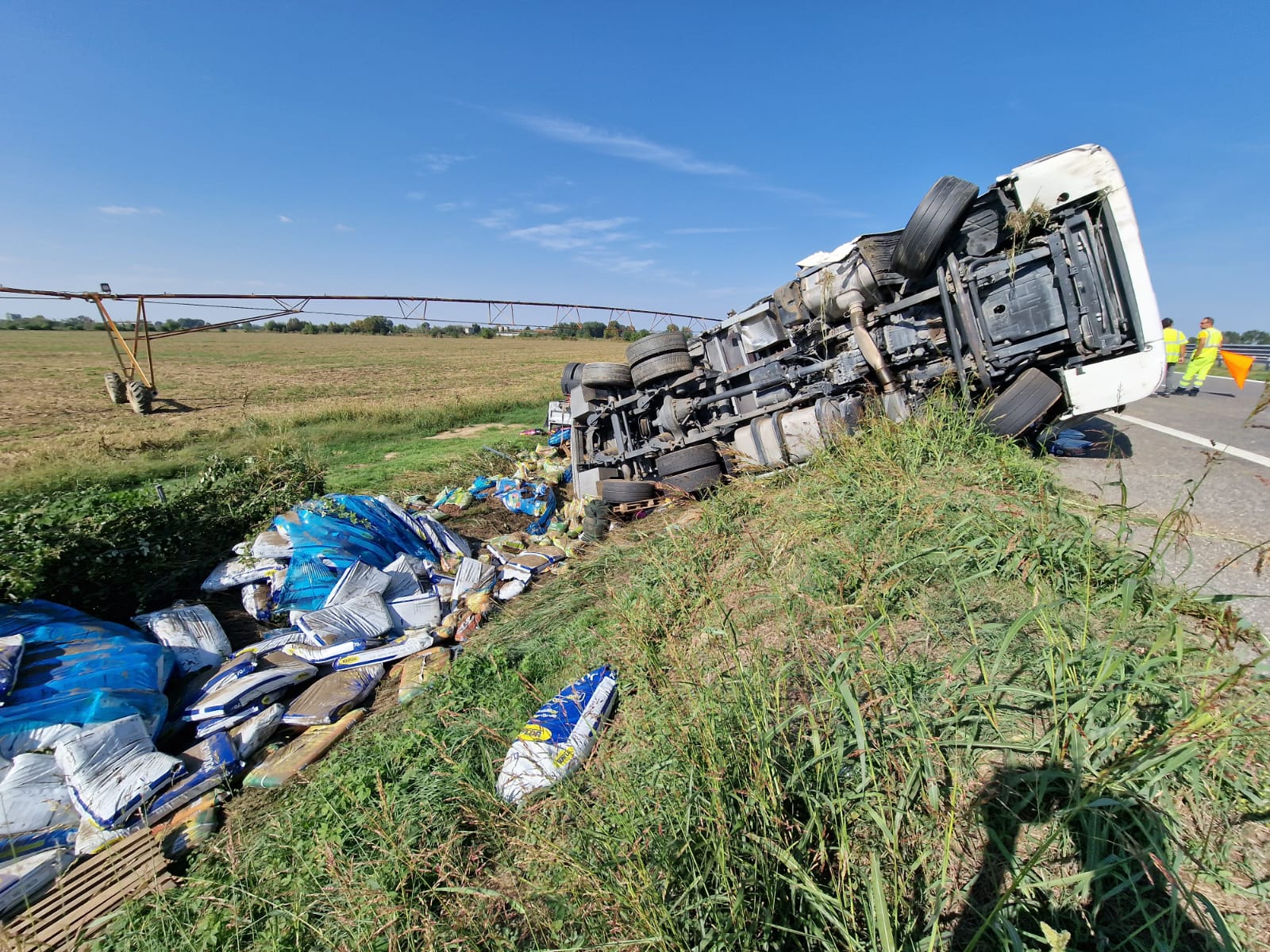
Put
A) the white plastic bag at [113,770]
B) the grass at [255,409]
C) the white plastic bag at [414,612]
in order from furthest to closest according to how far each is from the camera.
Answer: the grass at [255,409] → the white plastic bag at [414,612] → the white plastic bag at [113,770]

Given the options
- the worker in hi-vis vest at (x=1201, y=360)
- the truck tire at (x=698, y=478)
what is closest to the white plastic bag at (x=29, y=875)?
the truck tire at (x=698, y=478)

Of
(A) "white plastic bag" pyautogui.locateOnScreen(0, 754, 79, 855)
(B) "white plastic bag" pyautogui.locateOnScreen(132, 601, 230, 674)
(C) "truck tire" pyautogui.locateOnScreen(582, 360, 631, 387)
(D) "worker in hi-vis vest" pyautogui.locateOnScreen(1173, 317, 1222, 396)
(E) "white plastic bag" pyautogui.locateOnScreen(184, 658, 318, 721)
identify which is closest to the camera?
(A) "white plastic bag" pyautogui.locateOnScreen(0, 754, 79, 855)

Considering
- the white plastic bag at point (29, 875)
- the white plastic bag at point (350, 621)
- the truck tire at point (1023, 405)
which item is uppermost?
the truck tire at point (1023, 405)

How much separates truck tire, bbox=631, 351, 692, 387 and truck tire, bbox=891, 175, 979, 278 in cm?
228

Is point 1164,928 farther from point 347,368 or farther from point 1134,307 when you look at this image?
point 347,368

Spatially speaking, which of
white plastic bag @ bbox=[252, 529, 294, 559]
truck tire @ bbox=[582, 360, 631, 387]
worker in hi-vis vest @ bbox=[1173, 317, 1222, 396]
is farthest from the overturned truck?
worker in hi-vis vest @ bbox=[1173, 317, 1222, 396]

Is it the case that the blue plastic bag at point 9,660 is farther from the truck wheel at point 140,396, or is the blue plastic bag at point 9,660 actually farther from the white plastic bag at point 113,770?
the truck wheel at point 140,396

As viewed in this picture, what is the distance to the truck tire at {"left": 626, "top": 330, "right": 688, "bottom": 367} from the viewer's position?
5875mm

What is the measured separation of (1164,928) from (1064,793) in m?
0.30

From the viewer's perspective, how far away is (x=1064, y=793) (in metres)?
1.38

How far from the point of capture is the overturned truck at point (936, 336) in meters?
3.79

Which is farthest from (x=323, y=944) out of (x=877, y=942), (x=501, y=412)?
(x=501, y=412)

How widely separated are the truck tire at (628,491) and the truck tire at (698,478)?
409 mm

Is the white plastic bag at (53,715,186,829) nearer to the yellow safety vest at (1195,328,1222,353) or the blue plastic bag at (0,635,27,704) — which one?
the blue plastic bag at (0,635,27,704)
